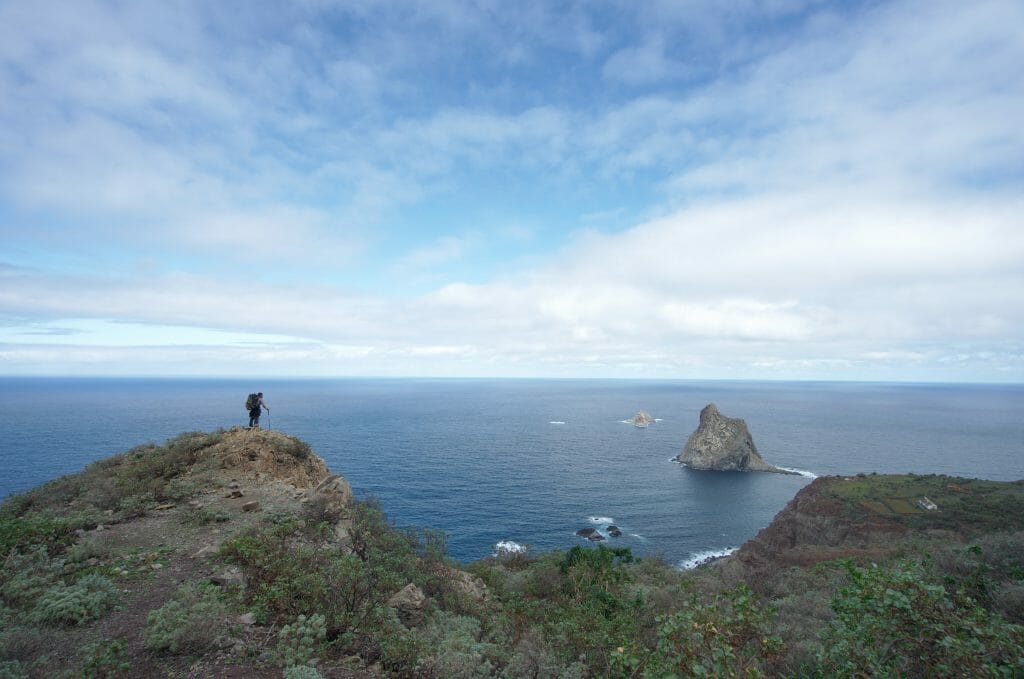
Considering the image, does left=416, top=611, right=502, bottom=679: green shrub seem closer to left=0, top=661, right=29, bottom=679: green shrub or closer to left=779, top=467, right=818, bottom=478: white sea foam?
left=0, top=661, right=29, bottom=679: green shrub

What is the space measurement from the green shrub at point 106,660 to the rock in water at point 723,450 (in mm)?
101243

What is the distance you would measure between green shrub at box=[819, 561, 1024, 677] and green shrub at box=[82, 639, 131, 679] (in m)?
12.4

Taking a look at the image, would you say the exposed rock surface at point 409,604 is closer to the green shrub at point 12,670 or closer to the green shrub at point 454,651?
the green shrub at point 454,651

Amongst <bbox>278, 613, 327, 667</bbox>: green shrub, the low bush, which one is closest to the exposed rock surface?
<bbox>278, 613, 327, 667</bbox>: green shrub

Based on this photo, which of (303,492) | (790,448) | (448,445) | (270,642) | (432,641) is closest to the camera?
(270,642)

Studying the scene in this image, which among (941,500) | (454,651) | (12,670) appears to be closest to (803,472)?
(941,500)

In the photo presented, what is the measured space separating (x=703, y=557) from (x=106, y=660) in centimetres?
5832

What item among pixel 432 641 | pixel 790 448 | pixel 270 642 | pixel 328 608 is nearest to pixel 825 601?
pixel 432 641

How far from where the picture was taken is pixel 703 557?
5397 centimetres

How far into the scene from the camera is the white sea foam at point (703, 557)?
51375 millimetres

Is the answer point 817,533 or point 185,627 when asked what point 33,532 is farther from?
point 817,533

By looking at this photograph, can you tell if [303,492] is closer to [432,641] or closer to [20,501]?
[20,501]

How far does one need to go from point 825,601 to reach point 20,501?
3320 centimetres

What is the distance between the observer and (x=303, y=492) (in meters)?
22.2
